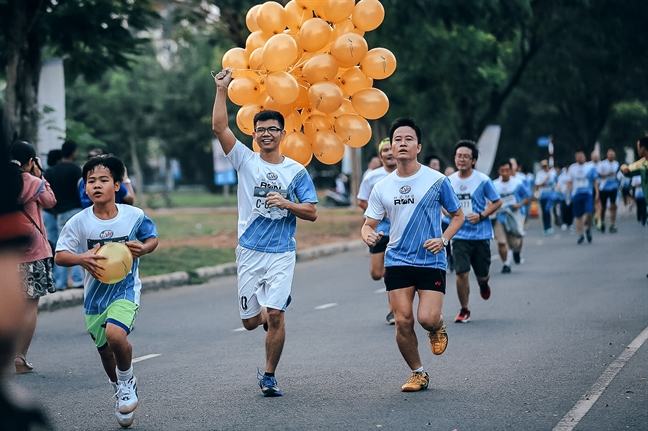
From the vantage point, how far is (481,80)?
26500mm

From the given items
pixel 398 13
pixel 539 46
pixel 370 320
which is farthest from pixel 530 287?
pixel 539 46

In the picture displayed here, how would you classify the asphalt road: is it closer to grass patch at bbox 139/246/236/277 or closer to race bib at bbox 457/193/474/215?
race bib at bbox 457/193/474/215

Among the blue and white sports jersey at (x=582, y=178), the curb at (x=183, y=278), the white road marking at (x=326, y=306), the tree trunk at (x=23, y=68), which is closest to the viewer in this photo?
the white road marking at (x=326, y=306)

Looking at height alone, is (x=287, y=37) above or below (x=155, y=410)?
above

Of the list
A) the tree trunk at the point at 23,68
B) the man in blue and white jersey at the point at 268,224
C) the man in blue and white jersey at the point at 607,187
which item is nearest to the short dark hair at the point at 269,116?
the man in blue and white jersey at the point at 268,224

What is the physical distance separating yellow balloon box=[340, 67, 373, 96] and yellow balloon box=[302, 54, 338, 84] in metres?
0.31

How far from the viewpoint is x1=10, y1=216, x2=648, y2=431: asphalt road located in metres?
6.25

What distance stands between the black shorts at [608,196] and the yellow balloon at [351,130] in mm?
18154

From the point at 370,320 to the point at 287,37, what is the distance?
176 inches

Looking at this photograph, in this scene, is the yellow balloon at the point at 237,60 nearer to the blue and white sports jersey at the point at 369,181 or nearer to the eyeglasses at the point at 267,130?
the eyeglasses at the point at 267,130

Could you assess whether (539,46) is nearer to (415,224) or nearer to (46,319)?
(46,319)

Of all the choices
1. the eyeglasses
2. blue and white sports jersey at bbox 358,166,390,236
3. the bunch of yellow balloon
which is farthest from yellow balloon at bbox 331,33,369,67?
blue and white sports jersey at bbox 358,166,390,236

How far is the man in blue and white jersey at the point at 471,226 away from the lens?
10.5 m

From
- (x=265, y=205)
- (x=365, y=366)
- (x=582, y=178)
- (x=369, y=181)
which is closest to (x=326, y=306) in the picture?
(x=369, y=181)
